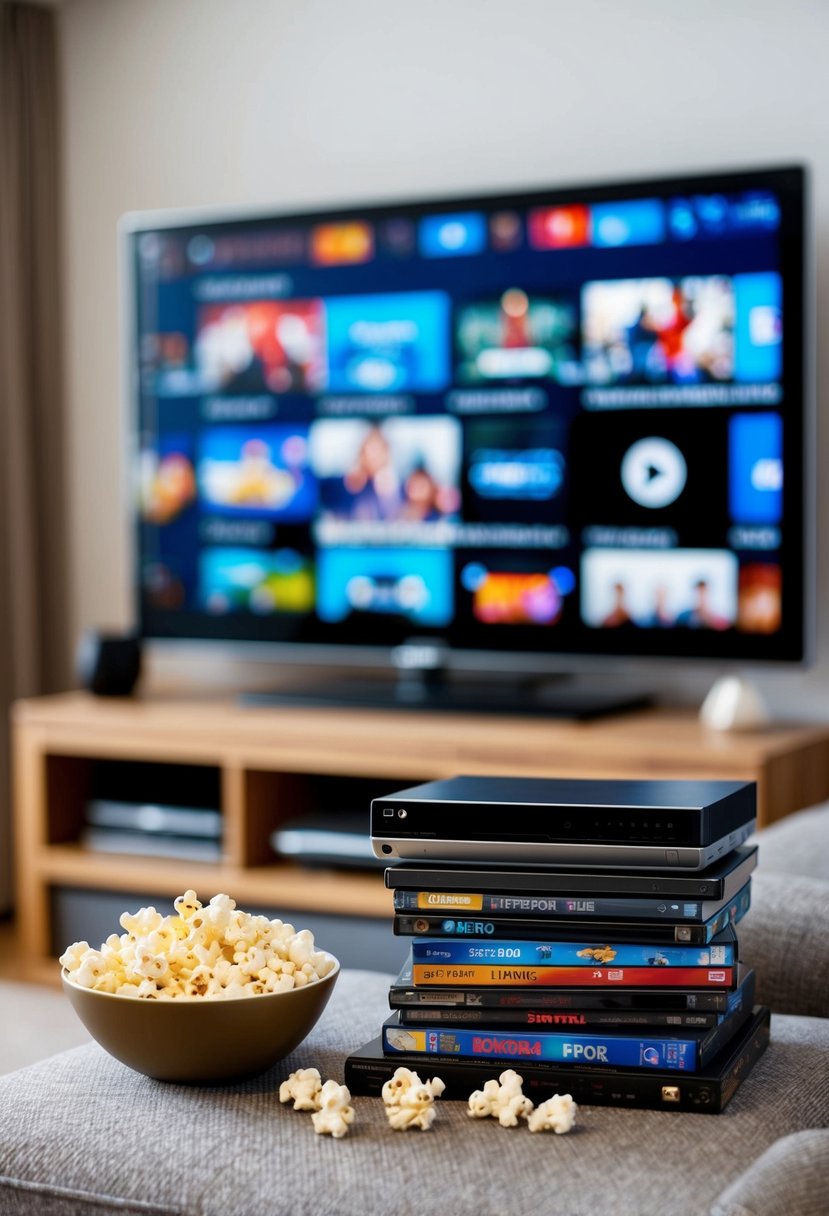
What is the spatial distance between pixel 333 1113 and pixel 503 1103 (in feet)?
0.45

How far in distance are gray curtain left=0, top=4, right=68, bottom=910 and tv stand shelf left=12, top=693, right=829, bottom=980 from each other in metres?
0.36

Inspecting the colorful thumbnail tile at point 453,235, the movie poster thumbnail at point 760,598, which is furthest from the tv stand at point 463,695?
the colorful thumbnail tile at point 453,235

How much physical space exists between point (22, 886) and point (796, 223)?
7.55ft

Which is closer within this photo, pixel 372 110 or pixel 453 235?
pixel 453 235

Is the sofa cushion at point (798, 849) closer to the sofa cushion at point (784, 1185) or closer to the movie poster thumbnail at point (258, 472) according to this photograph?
the sofa cushion at point (784, 1185)

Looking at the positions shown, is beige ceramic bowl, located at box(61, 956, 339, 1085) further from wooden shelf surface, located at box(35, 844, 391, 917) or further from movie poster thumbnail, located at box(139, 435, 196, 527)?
movie poster thumbnail, located at box(139, 435, 196, 527)

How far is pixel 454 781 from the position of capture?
1.45 meters

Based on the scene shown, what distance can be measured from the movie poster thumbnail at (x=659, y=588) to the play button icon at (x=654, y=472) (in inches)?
4.5

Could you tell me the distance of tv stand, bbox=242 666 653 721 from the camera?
132 inches

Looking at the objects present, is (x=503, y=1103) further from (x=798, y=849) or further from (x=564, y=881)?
(x=798, y=849)

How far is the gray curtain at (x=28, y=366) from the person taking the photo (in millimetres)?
4152

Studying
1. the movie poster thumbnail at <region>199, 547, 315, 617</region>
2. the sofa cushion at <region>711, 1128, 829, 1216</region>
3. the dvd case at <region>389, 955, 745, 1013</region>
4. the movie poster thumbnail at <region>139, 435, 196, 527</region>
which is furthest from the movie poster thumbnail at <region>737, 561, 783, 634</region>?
the sofa cushion at <region>711, 1128, 829, 1216</region>

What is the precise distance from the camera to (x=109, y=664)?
382 centimetres

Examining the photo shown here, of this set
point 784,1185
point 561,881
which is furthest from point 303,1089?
point 784,1185
